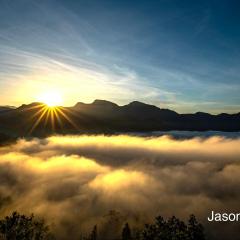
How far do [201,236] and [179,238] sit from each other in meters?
16.0

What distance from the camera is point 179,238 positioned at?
19738cm

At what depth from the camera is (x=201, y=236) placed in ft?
651
